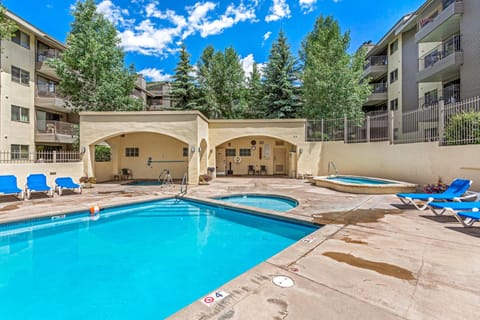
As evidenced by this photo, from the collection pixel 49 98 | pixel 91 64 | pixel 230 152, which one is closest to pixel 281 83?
pixel 230 152

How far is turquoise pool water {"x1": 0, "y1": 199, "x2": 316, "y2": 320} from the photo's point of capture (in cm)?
333

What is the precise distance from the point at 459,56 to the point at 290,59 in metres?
11.7

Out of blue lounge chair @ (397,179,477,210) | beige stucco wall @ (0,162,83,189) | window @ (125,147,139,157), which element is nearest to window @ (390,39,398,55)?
blue lounge chair @ (397,179,477,210)

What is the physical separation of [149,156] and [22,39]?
13513 mm

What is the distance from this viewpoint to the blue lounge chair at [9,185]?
825 centimetres

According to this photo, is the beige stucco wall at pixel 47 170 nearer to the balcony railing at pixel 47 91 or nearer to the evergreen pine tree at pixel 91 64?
the evergreen pine tree at pixel 91 64

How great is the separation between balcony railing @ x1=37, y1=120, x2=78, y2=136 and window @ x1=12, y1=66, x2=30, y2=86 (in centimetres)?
315

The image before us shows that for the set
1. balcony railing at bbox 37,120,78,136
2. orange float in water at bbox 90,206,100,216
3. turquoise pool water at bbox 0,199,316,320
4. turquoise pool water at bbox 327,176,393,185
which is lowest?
turquoise pool water at bbox 0,199,316,320

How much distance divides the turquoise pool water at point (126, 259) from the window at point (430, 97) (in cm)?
1758

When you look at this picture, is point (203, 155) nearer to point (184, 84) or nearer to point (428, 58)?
point (184, 84)

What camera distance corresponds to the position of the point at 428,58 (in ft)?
54.3

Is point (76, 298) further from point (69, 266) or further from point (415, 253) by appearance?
point (415, 253)

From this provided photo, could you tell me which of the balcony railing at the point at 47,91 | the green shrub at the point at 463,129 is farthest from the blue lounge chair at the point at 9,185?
the green shrub at the point at 463,129

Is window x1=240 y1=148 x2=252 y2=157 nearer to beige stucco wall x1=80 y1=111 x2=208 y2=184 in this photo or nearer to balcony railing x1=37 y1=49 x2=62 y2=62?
beige stucco wall x1=80 y1=111 x2=208 y2=184
